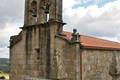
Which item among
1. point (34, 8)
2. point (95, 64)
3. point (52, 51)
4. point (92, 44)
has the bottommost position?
point (95, 64)

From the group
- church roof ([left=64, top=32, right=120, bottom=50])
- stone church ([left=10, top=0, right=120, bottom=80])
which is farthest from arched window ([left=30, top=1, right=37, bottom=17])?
church roof ([left=64, top=32, right=120, bottom=50])

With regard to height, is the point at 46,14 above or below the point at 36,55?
above

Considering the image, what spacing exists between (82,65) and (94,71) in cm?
150

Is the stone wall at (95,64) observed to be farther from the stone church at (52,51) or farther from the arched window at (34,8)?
the arched window at (34,8)

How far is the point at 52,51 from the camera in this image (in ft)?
54.5

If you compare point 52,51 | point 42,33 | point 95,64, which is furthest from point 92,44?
point 42,33

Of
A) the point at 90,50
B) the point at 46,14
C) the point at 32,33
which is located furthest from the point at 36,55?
the point at 90,50

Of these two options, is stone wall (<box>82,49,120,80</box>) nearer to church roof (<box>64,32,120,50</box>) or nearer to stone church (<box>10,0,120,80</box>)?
stone church (<box>10,0,120,80</box>)

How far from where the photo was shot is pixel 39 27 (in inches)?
691

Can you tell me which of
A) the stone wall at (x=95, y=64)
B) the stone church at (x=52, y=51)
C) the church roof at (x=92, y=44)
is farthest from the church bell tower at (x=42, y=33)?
the stone wall at (x=95, y=64)

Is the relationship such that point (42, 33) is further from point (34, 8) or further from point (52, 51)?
point (34, 8)

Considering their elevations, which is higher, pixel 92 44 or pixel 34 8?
pixel 34 8

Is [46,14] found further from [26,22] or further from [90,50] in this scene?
[90,50]

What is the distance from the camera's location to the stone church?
1548 cm
